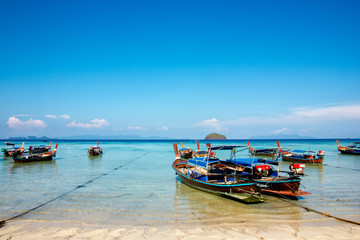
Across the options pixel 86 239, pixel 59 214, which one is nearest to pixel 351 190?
pixel 86 239

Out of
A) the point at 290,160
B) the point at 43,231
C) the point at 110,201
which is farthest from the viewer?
the point at 290,160

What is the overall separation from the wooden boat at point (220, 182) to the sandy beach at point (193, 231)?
314 centimetres

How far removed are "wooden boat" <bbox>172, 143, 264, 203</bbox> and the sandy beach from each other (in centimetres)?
314

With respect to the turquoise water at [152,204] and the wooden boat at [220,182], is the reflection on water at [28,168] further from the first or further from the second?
the wooden boat at [220,182]

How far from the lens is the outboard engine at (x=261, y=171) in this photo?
1449 cm

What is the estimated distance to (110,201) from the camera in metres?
13.2

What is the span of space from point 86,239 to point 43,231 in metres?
2.08

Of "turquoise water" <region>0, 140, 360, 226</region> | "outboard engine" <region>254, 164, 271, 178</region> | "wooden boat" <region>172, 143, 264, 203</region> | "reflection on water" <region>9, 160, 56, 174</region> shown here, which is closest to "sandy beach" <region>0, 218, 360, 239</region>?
"turquoise water" <region>0, 140, 360, 226</region>

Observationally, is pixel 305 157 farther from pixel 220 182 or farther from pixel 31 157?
pixel 31 157

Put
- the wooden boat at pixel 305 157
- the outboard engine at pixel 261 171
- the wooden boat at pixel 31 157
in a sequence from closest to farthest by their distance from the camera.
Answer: the outboard engine at pixel 261 171 → the wooden boat at pixel 305 157 → the wooden boat at pixel 31 157

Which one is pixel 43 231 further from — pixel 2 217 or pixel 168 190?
pixel 168 190

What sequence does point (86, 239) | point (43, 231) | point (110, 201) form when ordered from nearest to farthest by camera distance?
point (86, 239)
point (43, 231)
point (110, 201)

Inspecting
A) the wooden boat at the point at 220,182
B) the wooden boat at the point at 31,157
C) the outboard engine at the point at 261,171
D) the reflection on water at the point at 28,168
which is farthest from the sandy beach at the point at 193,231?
the wooden boat at the point at 31,157

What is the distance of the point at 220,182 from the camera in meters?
14.3
